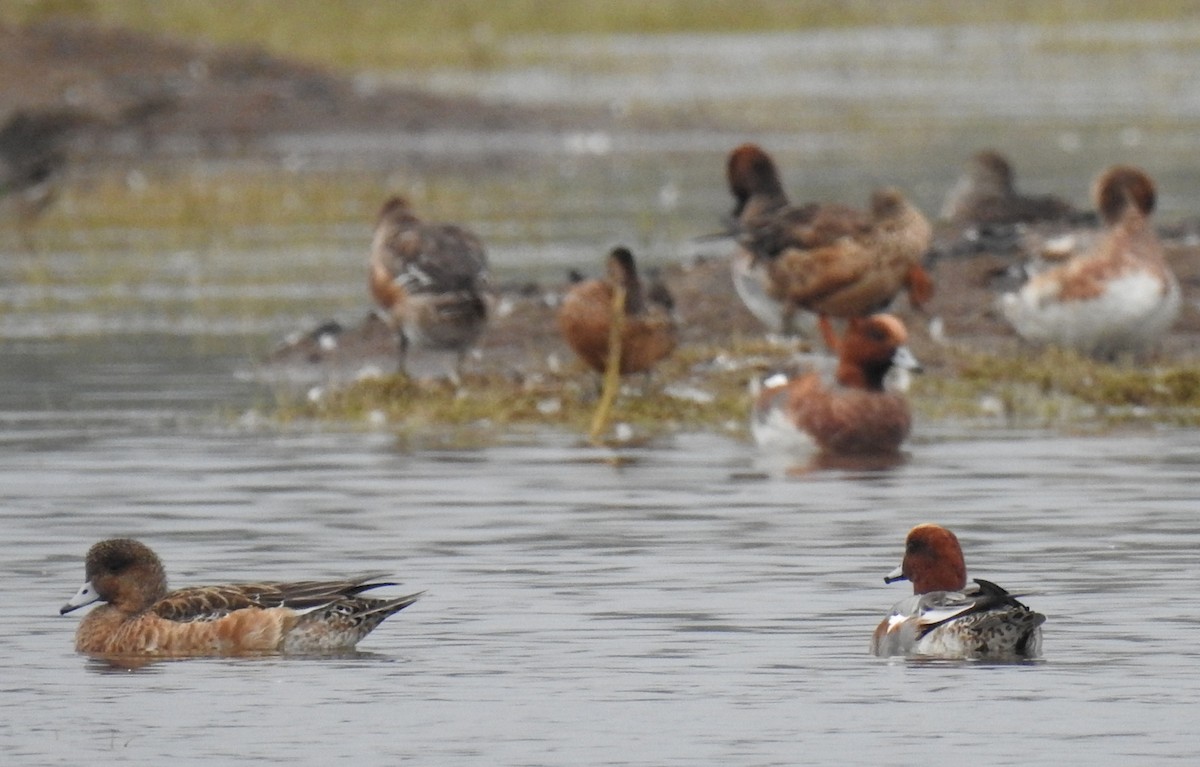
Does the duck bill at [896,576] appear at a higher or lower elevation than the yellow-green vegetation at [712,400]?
lower

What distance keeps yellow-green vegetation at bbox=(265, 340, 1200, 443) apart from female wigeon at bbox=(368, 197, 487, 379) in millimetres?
361

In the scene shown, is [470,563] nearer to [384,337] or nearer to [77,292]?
[384,337]

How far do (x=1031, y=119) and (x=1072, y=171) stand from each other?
9.61 metres

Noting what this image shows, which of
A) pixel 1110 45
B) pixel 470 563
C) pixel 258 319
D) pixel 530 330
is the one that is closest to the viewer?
pixel 470 563

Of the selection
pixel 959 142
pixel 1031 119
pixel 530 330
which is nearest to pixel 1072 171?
pixel 959 142

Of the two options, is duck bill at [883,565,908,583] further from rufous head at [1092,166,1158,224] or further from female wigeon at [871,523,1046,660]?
rufous head at [1092,166,1158,224]

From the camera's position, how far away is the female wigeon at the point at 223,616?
10852 millimetres

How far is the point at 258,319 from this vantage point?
79.3ft

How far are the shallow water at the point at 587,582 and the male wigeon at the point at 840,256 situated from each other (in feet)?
5.27

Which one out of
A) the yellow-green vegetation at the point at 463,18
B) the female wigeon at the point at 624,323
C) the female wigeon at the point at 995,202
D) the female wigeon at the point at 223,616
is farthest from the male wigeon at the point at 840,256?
the yellow-green vegetation at the point at 463,18

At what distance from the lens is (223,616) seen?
10.9m

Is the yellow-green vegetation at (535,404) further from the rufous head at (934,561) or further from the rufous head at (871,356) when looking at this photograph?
the rufous head at (934,561)

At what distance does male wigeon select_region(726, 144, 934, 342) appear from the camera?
1855 cm

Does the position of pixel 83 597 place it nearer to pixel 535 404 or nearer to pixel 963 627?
pixel 963 627
